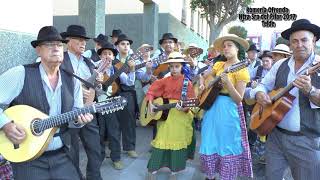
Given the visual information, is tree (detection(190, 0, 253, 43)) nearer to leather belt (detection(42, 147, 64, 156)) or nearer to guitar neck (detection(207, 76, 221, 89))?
guitar neck (detection(207, 76, 221, 89))

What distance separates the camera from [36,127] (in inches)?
121

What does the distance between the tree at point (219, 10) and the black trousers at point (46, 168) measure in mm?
18356

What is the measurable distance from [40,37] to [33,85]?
441 mm

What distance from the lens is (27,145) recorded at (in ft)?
9.87

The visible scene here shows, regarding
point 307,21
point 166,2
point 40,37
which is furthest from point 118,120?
point 166,2

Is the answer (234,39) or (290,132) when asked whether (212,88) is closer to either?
(234,39)

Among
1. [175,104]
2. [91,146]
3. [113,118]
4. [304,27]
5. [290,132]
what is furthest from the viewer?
[113,118]

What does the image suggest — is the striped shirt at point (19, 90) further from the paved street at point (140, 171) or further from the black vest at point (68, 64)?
the paved street at point (140, 171)

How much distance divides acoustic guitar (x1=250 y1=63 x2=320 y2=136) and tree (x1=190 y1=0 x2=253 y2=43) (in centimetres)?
1738

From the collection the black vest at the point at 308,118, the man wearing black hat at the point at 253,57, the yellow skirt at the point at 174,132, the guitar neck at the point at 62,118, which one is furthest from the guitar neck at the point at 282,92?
the man wearing black hat at the point at 253,57

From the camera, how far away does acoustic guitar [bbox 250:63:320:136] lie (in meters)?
3.55

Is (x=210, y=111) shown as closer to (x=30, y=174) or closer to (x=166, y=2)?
(x=30, y=174)

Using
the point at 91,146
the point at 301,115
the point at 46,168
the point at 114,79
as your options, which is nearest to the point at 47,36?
the point at 46,168

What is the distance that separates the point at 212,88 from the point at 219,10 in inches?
705
